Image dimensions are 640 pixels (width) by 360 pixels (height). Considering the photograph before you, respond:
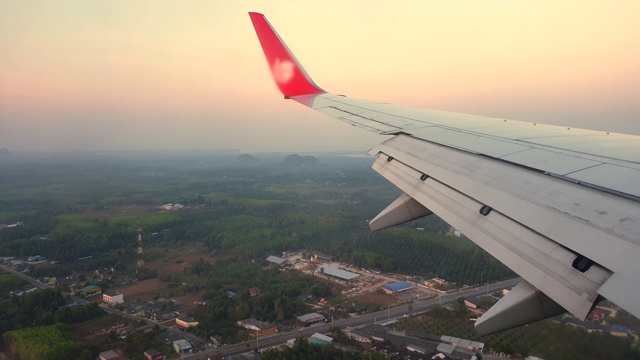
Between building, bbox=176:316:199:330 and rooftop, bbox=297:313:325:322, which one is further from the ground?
building, bbox=176:316:199:330

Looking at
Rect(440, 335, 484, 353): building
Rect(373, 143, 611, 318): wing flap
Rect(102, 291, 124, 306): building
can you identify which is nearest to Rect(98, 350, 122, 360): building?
Rect(102, 291, 124, 306): building

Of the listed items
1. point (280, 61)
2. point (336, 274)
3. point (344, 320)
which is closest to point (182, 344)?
point (344, 320)

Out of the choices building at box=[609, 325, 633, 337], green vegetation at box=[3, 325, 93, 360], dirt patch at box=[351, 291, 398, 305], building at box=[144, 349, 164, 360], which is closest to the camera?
building at box=[609, 325, 633, 337]

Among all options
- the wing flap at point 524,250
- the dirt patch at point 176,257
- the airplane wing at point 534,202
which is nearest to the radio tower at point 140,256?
the dirt patch at point 176,257

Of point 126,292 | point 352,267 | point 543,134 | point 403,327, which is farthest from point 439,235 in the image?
point 543,134

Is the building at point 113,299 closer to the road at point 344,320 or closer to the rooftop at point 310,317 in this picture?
the road at point 344,320

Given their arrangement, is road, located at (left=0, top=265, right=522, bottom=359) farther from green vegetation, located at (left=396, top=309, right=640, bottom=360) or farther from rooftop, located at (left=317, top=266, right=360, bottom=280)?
rooftop, located at (left=317, top=266, right=360, bottom=280)

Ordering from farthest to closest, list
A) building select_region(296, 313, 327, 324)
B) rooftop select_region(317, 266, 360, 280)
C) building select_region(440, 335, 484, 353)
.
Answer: rooftop select_region(317, 266, 360, 280) → building select_region(296, 313, 327, 324) → building select_region(440, 335, 484, 353)

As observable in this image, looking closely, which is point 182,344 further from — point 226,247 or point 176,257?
point 226,247
